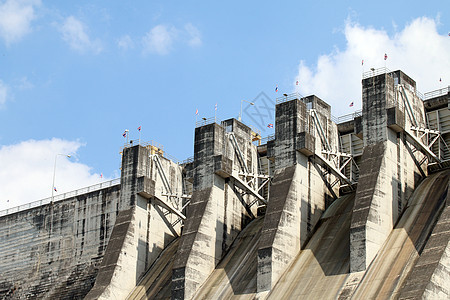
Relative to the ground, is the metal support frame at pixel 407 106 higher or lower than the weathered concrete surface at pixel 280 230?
higher

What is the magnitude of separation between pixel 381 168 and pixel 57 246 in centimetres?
2789

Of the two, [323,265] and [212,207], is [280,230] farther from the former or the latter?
[212,207]

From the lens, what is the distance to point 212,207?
52125mm

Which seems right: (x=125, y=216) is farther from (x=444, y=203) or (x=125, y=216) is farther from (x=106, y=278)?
(x=444, y=203)

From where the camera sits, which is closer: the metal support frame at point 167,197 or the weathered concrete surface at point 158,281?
the weathered concrete surface at point 158,281

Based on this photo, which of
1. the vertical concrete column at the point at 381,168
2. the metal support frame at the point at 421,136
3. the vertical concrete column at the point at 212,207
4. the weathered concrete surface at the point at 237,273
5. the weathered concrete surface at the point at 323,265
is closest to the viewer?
the vertical concrete column at the point at 381,168

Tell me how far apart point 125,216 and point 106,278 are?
16.0 feet

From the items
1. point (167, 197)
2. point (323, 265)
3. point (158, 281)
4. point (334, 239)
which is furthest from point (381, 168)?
point (167, 197)

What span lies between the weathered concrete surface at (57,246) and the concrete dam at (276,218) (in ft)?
0.34

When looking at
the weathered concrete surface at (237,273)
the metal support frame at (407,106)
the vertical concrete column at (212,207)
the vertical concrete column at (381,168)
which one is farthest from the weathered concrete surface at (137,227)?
the metal support frame at (407,106)

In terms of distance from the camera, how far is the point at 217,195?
52781 millimetres

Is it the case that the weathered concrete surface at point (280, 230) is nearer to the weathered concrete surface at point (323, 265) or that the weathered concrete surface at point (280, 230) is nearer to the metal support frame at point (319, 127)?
the weathered concrete surface at point (323, 265)

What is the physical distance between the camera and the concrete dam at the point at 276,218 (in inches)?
1676

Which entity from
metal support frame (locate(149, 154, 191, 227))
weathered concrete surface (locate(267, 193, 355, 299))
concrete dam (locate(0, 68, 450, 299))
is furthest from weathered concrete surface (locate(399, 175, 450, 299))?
metal support frame (locate(149, 154, 191, 227))
